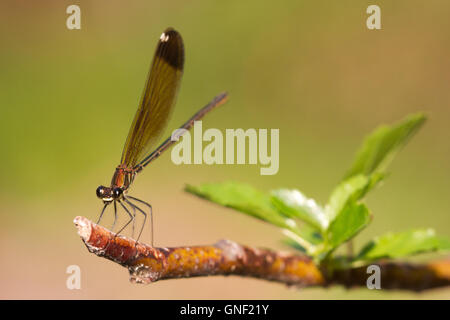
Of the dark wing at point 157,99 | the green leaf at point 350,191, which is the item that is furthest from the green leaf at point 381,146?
the dark wing at point 157,99

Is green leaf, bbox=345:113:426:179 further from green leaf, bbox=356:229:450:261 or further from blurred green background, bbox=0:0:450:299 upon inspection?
blurred green background, bbox=0:0:450:299

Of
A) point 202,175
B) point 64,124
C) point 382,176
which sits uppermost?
point 64,124

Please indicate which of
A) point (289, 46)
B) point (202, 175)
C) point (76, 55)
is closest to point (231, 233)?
point (202, 175)

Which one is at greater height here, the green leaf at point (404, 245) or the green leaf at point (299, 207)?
the green leaf at point (299, 207)

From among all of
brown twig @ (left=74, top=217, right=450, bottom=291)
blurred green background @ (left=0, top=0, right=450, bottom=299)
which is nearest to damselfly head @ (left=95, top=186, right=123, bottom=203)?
brown twig @ (left=74, top=217, right=450, bottom=291)

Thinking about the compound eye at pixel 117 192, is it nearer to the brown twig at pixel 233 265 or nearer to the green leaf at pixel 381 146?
the brown twig at pixel 233 265

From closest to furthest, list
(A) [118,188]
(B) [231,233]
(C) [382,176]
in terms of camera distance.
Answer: (C) [382,176] < (A) [118,188] < (B) [231,233]

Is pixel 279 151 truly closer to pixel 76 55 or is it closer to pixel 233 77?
pixel 233 77
